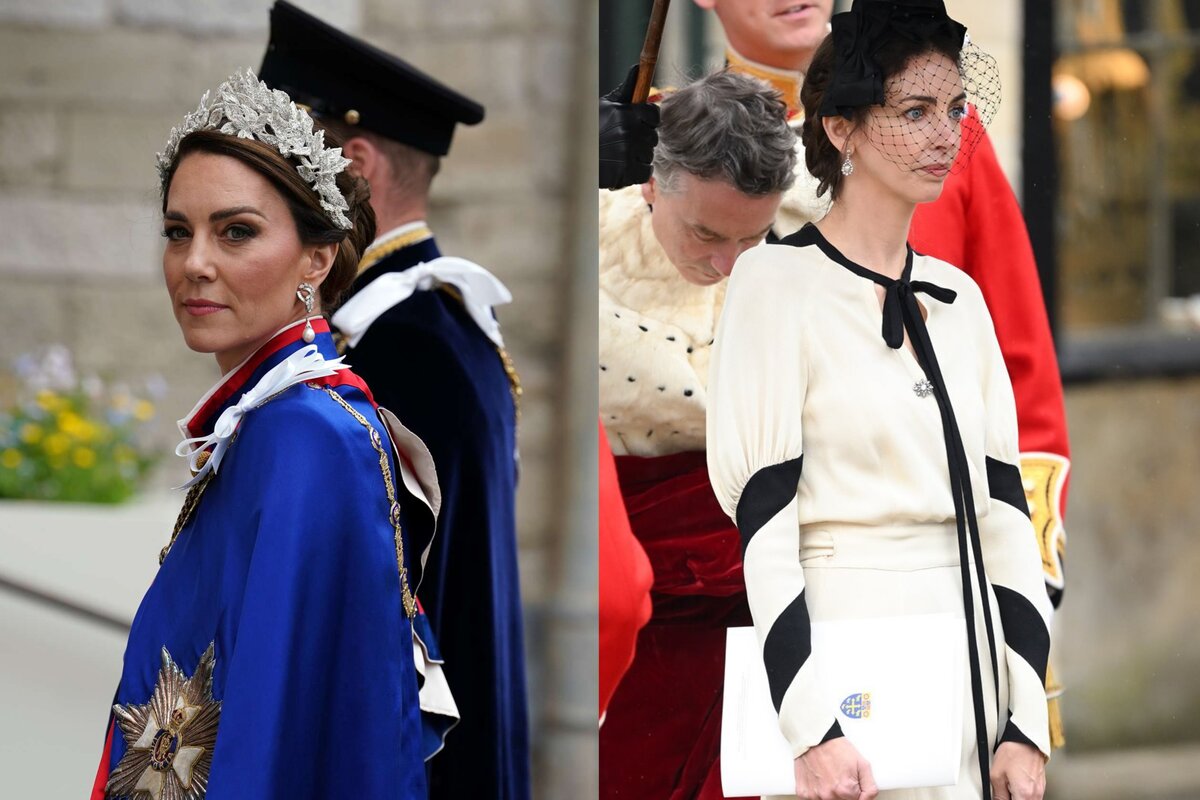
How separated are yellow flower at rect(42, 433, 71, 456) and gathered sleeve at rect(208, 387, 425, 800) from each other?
2.71m

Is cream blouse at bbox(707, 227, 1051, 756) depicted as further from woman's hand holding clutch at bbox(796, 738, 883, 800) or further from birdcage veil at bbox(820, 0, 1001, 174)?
birdcage veil at bbox(820, 0, 1001, 174)

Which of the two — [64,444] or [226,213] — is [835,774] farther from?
[64,444]

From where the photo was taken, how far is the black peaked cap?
3.22 m

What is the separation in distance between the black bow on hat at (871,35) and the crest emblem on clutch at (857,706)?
803 mm

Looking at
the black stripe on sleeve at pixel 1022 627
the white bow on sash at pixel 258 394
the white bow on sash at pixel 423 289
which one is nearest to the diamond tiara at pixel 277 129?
the white bow on sash at pixel 258 394

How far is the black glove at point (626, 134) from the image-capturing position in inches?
96.6

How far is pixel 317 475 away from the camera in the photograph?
211cm

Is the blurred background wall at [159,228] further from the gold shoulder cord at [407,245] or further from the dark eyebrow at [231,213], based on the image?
the dark eyebrow at [231,213]

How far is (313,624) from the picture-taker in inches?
82.7

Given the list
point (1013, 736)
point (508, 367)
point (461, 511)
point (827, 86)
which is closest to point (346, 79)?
point (508, 367)

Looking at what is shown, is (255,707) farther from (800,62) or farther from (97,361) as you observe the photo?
(97,361)

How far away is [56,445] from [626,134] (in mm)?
2794

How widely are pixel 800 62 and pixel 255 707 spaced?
119cm

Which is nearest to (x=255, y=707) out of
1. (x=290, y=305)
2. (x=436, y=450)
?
(x=290, y=305)
